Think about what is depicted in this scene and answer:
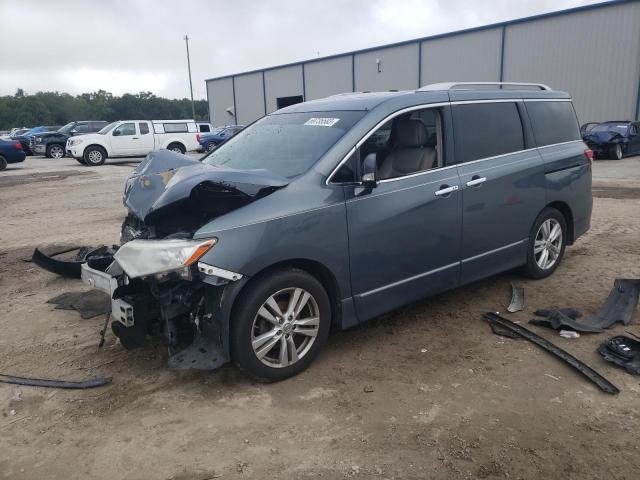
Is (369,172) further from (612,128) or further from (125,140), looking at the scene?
(125,140)

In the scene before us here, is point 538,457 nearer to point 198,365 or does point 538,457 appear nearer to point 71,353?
point 198,365

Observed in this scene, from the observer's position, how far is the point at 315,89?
3653 cm

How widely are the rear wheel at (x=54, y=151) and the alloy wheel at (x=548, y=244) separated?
87.6 ft

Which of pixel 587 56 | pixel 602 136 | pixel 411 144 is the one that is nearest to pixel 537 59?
pixel 587 56

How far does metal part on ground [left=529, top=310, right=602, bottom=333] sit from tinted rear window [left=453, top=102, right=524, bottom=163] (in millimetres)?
1477

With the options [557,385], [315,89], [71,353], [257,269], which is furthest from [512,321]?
[315,89]

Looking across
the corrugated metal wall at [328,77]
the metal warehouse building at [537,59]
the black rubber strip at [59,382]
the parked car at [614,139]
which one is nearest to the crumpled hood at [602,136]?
the parked car at [614,139]

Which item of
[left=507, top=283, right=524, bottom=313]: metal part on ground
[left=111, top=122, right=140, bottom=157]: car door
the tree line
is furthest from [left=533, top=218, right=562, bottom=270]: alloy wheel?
the tree line

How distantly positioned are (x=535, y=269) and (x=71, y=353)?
14.4 ft

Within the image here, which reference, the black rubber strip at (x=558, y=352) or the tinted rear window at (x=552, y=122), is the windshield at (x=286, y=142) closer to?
the black rubber strip at (x=558, y=352)

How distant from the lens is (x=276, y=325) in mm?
3463

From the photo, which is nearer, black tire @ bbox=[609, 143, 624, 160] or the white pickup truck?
black tire @ bbox=[609, 143, 624, 160]

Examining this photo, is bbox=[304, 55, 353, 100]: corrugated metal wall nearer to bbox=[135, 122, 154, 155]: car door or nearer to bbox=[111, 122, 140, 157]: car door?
bbox=[135, 122, 154, 155]: car door

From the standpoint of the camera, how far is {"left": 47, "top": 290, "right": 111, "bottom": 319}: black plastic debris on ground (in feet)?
15.6
